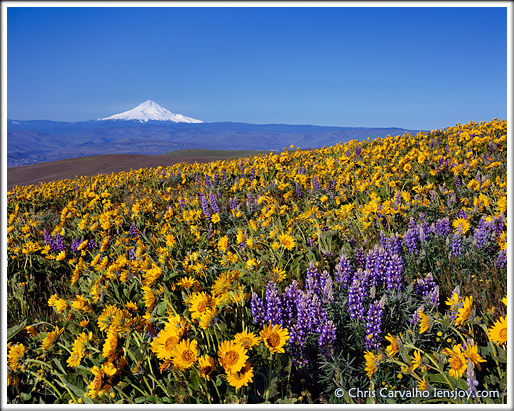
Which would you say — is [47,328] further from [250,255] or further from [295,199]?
[295,199]

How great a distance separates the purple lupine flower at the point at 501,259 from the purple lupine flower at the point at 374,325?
105 centimetres

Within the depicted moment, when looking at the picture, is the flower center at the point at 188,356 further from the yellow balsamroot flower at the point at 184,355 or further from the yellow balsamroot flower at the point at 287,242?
the yellow balsamroot flower at the point at 287,242

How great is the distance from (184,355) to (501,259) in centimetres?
209

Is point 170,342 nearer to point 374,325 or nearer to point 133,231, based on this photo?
point 374,325

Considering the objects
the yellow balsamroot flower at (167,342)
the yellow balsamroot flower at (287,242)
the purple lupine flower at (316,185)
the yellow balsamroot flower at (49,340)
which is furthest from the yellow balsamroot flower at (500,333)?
the purple lupine flower at (316,185)

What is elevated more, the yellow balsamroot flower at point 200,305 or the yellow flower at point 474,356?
the yellow balsamroot flower at point 200,305

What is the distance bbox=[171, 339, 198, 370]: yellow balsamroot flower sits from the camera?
1332 mm

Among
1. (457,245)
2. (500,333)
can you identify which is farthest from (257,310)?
(457,245)

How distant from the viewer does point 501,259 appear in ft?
7.39

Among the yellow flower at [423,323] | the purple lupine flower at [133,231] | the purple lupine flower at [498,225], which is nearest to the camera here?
the yellow flower at [423,323]

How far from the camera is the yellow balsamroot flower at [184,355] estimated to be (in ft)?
4.37

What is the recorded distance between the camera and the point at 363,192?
441 cm

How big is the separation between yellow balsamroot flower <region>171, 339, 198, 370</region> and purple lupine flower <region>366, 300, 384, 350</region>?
90 cm

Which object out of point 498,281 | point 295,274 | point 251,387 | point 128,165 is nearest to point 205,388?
point 251,387
